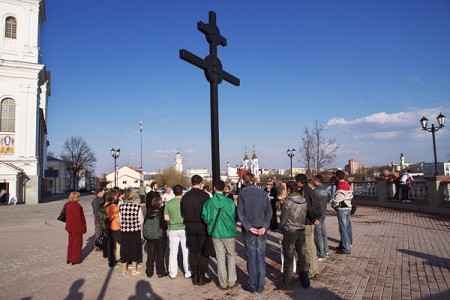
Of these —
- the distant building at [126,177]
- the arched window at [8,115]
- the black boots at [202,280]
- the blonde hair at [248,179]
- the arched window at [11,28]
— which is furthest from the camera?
the distant building at [126,177]

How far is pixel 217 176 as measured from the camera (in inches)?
267

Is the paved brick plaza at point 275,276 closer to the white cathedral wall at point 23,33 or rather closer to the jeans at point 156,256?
the jeans at point 156,256

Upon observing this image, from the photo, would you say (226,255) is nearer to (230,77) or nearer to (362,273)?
(362,273)

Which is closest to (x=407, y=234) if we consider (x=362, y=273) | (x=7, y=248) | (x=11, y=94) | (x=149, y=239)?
(x=362, y=273)

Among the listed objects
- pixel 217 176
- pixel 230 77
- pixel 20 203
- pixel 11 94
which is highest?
pixel 11 94

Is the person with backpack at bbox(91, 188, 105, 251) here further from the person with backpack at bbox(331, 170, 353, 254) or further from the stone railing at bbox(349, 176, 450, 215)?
the stone railing at bbox(349, 176, 450, 215)

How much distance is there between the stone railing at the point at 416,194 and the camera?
15352 mm

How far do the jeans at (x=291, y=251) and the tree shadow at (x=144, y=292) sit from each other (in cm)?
216

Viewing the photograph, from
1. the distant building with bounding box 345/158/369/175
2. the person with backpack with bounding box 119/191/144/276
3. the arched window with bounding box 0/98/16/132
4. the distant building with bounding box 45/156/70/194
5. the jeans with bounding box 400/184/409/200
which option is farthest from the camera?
the distant building with bounding box 345/158/369/175

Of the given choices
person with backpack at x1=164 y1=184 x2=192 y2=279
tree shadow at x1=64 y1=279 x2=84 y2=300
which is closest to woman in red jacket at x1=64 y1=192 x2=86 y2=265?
tree shadow at x1=64 y1=279 x2=84 y2=300

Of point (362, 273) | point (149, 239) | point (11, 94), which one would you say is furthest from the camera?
point (11, 94)

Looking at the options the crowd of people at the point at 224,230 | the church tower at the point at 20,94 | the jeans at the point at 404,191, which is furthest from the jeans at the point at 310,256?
the church tower at the point at 20,94

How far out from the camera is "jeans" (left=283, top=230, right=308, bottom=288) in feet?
19.2

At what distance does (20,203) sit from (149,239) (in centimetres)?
3353
